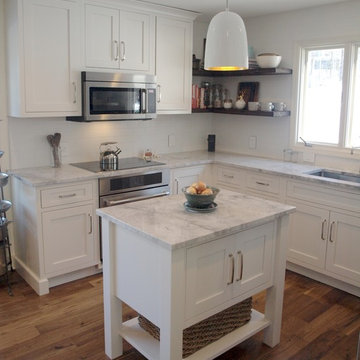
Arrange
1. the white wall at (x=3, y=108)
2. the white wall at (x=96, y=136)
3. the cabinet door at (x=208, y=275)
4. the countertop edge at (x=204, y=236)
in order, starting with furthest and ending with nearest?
the white wall at (x=96, y=136) < the white wall at (x=3, y=108) < the cabinet door at (x=208, y=275) < the countertop edge at (x=204, y=236)

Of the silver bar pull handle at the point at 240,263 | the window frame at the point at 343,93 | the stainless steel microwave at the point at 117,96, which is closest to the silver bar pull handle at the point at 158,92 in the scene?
the stainless steel microwave at the point at 117,96

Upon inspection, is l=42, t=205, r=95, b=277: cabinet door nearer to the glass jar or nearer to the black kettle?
the black kettle

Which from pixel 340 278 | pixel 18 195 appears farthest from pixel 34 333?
pixel 340 278

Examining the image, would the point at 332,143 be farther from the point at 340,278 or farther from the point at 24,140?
the point at 24,140

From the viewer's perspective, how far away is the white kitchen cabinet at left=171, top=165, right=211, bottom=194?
4.05m

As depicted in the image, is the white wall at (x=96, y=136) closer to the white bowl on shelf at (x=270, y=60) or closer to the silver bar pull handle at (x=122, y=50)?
the silver bar pull handle at (x=122, y=50)

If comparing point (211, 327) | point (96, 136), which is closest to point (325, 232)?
point (211, 327)

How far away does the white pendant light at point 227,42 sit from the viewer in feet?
7.14

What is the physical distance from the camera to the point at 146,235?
6.75 feet

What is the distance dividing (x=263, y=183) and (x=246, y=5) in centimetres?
167

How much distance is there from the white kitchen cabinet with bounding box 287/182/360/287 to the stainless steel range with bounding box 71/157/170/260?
1.18 metres

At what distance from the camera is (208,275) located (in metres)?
A: 2.17

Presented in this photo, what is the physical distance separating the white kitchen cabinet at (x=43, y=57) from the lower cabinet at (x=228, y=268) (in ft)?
6.44

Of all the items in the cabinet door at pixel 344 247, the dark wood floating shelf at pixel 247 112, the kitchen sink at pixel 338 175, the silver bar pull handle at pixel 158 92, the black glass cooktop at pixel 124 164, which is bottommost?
the cabinet door at pixel 344 247
